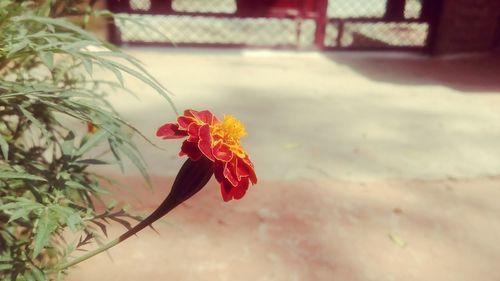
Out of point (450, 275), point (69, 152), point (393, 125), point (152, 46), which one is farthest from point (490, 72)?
point (69, 152)

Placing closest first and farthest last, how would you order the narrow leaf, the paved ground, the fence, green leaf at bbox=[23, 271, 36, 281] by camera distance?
green leaf at bbox=[23, 271, 36, 281]
the narrow leaf
the paved ground
the fence

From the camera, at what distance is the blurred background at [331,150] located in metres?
2.27

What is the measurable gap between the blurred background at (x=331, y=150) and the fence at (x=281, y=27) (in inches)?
1.2

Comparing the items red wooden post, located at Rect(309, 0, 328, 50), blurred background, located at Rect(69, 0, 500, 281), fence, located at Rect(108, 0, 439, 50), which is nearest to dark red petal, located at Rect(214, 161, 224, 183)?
blurred background, located at Rect(69, 0, 500, 281)

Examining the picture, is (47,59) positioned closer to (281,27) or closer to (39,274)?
(39,274)

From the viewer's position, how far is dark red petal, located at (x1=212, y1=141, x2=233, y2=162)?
103cm

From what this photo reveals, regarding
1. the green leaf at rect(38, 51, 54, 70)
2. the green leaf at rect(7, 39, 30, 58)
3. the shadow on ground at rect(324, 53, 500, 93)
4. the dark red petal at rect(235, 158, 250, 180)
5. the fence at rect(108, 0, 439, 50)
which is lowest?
the shadow on ground at rect(324, 53, 500, 93)

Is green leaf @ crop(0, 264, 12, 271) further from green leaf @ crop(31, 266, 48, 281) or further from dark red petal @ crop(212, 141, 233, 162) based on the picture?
dark red petal @ crop(212, 141, 233, 162)

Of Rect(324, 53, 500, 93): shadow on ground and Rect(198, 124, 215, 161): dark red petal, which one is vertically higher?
Rect(198, 124, 215, 161): dark red petal

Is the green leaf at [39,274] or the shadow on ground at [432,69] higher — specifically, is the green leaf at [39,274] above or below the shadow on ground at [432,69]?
above

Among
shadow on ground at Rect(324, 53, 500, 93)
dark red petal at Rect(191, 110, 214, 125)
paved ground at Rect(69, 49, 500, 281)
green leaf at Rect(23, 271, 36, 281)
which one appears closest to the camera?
dark red petal at Rect(191, 110, 214, 125)

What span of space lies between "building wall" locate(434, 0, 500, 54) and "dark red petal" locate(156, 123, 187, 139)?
651 centimetres

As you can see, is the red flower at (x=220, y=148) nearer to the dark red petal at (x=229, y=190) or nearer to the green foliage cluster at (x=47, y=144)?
the dark red petal at (x=229, y=190)

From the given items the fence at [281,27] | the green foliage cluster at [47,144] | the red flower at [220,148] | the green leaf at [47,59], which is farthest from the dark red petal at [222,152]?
the fence at [281,27]
